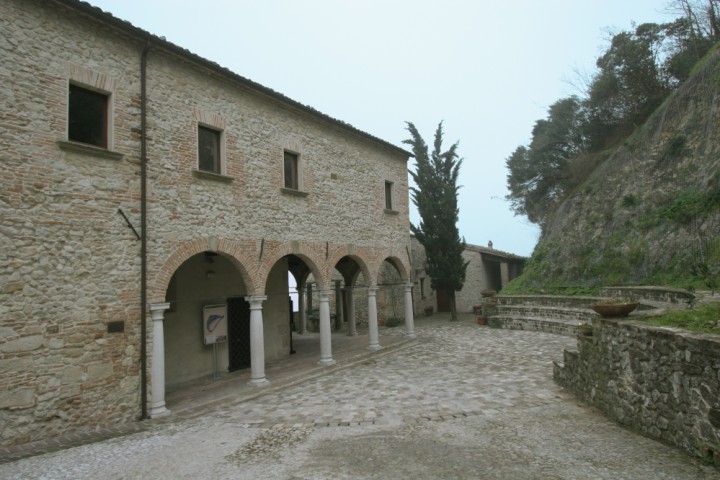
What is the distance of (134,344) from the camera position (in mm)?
7504

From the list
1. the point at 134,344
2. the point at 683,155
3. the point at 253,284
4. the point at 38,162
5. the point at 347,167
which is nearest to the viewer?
the point at 38,162

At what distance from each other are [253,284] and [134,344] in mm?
2958

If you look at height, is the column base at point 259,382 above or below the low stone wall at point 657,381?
below

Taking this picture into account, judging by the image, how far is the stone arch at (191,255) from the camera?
790 cm

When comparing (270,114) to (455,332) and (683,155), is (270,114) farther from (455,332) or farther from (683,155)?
(683,155)

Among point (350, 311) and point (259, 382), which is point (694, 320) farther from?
point (350, 311)

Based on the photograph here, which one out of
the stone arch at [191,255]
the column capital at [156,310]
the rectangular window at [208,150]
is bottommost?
the column capital at [156,310]

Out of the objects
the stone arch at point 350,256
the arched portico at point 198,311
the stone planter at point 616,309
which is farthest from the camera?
the stone arch at point 350,256

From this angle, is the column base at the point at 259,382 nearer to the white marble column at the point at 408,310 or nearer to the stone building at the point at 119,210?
the stone building at the point at 119,210

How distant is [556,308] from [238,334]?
12079 mm

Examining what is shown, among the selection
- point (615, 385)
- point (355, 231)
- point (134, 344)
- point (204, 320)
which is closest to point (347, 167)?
point (355, 231)

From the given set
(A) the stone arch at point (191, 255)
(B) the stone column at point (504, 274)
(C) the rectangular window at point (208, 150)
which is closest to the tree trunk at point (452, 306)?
(B) the stone column at point (504, 274)

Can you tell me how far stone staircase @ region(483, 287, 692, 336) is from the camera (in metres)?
11.9

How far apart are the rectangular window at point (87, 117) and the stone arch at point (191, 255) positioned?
2.43 m
